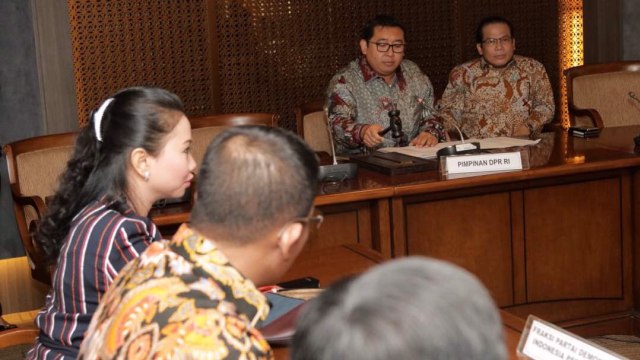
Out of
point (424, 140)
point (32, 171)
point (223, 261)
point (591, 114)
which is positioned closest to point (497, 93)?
point (591, 114)

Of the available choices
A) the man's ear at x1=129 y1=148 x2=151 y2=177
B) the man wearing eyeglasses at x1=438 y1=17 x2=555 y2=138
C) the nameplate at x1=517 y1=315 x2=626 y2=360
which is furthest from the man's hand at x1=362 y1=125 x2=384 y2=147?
the nameplate at x1=517 y1=315 x2=626 y2=360

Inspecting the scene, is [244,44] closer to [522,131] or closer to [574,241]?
[522,131]

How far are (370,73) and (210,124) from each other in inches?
31.9

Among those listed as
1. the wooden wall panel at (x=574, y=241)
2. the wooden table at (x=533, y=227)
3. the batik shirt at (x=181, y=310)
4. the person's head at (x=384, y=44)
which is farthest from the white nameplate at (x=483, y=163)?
the batik shirt at (x=181, y=310)

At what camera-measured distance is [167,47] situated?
5.67 m

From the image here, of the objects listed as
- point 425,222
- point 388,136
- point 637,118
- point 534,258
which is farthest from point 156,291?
point 637,118

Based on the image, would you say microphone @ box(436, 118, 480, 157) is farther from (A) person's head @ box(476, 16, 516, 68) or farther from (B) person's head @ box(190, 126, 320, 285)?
(B) person's head @ box(190, 126, 320, 285)

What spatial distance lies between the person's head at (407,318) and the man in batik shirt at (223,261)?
0.45 meters

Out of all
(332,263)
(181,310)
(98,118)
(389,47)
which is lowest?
(332,263)

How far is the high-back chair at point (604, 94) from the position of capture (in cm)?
521

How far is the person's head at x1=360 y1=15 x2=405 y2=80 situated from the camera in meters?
4.48

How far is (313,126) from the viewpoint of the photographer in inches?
185

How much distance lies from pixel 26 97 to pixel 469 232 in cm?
274

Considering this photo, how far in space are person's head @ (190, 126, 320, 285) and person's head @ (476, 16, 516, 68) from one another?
3.48 metres
